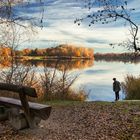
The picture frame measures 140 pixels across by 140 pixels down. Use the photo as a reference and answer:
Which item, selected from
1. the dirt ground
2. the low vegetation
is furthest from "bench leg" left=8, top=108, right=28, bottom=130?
the low vegetation

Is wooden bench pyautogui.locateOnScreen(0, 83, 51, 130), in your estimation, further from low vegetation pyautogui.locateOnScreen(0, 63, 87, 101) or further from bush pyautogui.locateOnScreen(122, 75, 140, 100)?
bush pyautogui.locateOnScreen(122, 75, 140, 100)

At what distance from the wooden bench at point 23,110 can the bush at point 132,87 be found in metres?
15.4

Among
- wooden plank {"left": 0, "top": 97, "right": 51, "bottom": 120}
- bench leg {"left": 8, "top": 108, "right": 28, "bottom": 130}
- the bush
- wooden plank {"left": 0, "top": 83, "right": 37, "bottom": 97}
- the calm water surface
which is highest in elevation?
wooden plank {"left": 0, "top": 83, "right": 37, "bottom": 97}

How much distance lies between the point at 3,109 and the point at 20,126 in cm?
95

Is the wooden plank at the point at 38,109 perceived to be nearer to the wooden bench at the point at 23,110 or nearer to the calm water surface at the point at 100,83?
the wooden bench at the point at 23,110

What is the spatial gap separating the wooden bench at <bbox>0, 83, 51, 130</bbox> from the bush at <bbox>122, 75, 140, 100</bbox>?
50.4 ft

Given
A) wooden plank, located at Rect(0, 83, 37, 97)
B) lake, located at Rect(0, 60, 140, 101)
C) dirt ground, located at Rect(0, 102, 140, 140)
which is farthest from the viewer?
lake, located at Rect(0, 60, 140, 101)

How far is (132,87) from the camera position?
28406mm

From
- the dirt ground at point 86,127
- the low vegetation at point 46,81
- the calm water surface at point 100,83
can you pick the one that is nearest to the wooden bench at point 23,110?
the dirt ground at point 86,127

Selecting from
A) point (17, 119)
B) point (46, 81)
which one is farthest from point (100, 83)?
point (17, 119)

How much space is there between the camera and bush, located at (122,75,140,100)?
1103 inches

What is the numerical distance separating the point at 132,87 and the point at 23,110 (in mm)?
16505

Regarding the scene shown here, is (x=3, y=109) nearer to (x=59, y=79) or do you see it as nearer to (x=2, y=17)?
(x=2, y=17)

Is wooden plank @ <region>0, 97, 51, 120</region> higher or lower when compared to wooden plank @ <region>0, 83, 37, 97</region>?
lower
